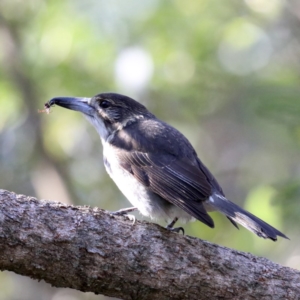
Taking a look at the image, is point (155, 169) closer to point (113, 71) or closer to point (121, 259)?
point (121, 259)

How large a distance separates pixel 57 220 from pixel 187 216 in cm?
115

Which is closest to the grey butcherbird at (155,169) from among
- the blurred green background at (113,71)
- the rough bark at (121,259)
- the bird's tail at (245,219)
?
the bird's tail at (245,219)

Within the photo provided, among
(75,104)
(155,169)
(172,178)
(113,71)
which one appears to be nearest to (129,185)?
(155,169)

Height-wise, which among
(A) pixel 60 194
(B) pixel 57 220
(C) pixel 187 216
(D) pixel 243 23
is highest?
(D) pixel 243 23

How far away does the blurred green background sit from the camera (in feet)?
20.0

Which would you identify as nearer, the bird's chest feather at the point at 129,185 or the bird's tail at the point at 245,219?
the bird's tail at the point at 245,219

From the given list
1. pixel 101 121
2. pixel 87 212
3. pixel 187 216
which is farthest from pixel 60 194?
→ pixel 87 212

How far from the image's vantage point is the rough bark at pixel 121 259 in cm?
316

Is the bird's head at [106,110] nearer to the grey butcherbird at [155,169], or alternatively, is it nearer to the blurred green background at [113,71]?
the grey butcherbird at [155,169]

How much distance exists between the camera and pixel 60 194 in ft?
20.4

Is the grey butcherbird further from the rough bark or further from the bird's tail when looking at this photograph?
the rough bark

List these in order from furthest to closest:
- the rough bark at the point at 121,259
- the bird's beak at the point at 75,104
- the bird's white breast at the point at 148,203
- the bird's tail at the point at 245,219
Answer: the bird's beak at the point at 75,104
the bird's white breast at the point at 148,203
the bird's tail at the point at 245,219
the rough bark at the point at 121,259

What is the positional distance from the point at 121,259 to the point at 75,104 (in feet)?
6.61

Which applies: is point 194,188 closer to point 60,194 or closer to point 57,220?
point 57,220
